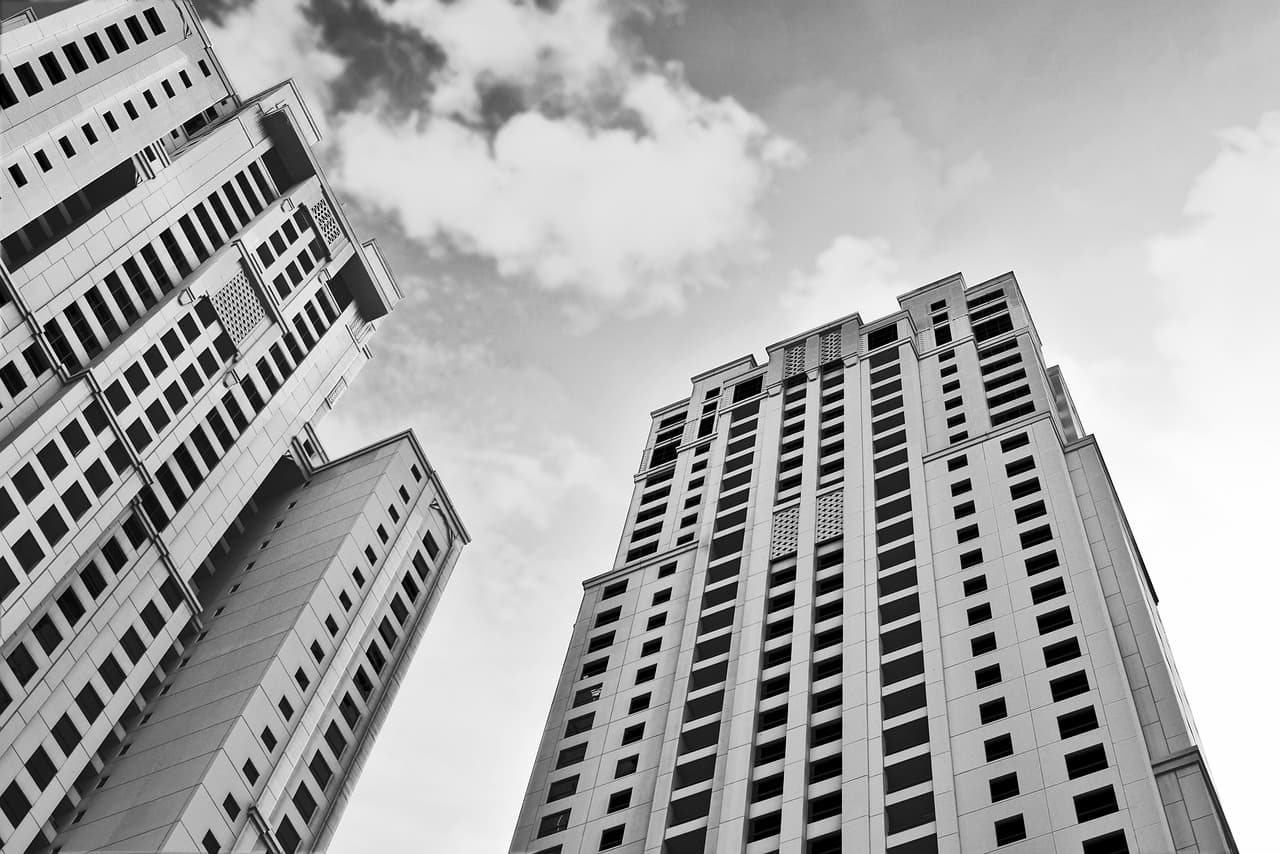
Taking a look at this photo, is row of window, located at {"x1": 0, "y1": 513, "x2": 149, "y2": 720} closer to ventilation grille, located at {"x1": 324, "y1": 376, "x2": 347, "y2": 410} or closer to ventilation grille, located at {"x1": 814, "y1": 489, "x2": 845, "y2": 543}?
ventilation grille, located at {"x1": 324, "y1": 376, "x2": 347, "y2": 410}

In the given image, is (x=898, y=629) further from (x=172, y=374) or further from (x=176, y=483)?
(x=172, y=374)

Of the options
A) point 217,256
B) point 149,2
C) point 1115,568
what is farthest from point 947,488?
point 149,2

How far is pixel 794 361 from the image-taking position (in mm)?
84750

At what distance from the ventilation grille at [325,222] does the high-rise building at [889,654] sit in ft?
97.1

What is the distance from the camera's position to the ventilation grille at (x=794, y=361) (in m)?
83.4

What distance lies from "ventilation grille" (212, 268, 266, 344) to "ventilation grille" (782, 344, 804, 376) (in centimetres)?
3262

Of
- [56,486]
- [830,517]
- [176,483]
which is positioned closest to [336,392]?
[176,483]

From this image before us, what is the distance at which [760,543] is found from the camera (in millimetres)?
62125

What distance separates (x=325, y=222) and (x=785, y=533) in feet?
136

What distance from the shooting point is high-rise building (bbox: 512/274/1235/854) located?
39500 mm

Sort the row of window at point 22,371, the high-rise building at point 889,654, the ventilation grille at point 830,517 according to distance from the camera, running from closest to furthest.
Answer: the high-rise building at point 889,654
the row of window at point 22,371
the ventilation grille at point 830,517

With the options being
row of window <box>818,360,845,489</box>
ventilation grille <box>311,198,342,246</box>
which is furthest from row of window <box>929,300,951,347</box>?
ventilation grille <box>311,198,342,246</box>

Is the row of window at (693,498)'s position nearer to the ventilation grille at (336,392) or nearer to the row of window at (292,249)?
the ventilation grille at (336,392)

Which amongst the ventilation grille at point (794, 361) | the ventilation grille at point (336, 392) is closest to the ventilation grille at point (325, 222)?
the ventilation grille at point (336, 392)
